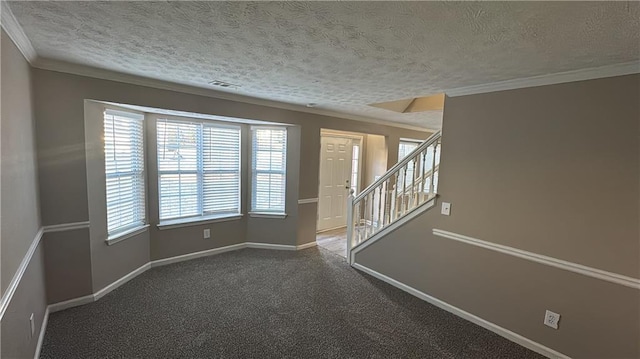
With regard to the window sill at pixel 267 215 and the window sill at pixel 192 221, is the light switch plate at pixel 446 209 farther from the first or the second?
the window sill at pixel 192 221

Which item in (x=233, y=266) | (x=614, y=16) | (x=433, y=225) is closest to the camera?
(x=614, y=16)

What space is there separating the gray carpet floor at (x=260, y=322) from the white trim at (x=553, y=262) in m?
0.74

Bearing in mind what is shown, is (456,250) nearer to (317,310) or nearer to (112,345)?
(317,310)

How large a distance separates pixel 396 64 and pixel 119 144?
289cm

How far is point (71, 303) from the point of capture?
2.63m

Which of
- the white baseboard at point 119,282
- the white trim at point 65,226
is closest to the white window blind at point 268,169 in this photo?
the white baseboard at point 119,282

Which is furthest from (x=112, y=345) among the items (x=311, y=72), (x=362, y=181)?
(x=362, y=181)

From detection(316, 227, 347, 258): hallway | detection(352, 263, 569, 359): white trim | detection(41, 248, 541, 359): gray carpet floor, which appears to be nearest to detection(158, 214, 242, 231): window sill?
detection(41, 248, 541, 359): gray carpet floor

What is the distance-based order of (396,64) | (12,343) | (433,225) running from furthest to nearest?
1. (433,225)
2. (396,64)
3. (12,343)

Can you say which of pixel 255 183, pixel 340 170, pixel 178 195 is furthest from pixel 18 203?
pixel 340 170

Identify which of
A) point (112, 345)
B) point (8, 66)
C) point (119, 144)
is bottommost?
point (112, 345)

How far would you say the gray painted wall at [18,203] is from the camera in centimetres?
144

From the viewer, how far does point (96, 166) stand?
2.72m

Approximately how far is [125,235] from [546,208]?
4.04 m
